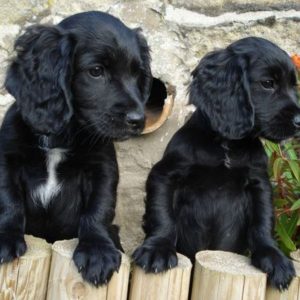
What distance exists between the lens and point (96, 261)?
2244mm

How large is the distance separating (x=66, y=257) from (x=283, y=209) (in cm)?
122

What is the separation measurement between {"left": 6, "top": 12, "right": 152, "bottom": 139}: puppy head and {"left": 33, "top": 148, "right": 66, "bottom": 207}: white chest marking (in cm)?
18

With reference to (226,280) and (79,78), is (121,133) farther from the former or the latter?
(226,280)

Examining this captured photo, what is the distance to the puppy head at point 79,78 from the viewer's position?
96.2 inches

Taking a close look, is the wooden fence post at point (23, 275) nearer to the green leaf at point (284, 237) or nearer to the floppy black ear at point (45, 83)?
the floppy black ear at point (45, 83)

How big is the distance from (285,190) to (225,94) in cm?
68

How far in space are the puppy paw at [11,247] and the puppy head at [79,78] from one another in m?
0.41

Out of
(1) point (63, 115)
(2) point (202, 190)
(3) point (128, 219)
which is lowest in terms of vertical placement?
(3) point (128, 219)

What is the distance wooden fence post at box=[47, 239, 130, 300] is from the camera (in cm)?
220

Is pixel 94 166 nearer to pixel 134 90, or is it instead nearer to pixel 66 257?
pixel 134 90

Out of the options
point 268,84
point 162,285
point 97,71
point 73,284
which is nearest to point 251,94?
point 268,84

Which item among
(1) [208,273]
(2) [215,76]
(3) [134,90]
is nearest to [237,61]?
(2) [215,76]

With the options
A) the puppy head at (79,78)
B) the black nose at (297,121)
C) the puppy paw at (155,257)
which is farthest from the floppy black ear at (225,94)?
the puppy paw at (155,257)

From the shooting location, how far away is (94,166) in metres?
2.66
